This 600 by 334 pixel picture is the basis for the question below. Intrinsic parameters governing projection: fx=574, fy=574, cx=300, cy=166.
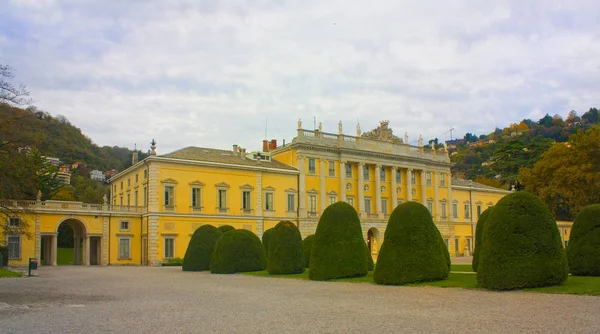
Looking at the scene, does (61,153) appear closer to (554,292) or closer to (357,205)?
(357,205)

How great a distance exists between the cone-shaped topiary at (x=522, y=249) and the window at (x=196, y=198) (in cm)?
3169

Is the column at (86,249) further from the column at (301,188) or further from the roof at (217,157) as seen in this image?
the column at (301,188)

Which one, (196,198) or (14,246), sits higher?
(196,198)

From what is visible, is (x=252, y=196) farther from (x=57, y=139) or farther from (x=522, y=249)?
(x=522, y=249)

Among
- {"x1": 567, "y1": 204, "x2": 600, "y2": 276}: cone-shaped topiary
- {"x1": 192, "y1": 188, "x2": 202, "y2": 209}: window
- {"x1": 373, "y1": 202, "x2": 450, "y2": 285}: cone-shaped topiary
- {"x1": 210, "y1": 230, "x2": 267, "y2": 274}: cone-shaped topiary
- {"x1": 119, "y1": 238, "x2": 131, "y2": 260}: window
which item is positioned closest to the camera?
{"x1": 373, "y1": 202, "x2": 450, "y2": 285}: cone-shaped topiary

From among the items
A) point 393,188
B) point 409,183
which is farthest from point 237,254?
point 409,183

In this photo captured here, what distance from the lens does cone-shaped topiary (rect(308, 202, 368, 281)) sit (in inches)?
895

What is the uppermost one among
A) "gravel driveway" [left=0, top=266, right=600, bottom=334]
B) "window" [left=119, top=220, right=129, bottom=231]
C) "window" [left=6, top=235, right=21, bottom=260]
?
"window" [left=119, top=220, right=129, bottom=231]

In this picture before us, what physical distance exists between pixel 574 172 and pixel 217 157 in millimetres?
29145

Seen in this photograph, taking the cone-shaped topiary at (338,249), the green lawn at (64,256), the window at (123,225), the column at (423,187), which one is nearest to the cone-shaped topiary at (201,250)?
the cone-shaped topiary at (338,249)

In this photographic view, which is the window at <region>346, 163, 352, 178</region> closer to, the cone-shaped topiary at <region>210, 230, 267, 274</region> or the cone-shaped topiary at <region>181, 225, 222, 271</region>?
the cone-shaped topiary at <region>181, 225, 222, 271</region>

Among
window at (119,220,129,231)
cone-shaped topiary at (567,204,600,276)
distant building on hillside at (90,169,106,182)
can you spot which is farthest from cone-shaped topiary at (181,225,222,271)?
distant building on hillside at (90,169,106,182)

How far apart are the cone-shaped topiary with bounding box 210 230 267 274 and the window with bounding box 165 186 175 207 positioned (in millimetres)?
14615

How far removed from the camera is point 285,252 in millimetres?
27062
